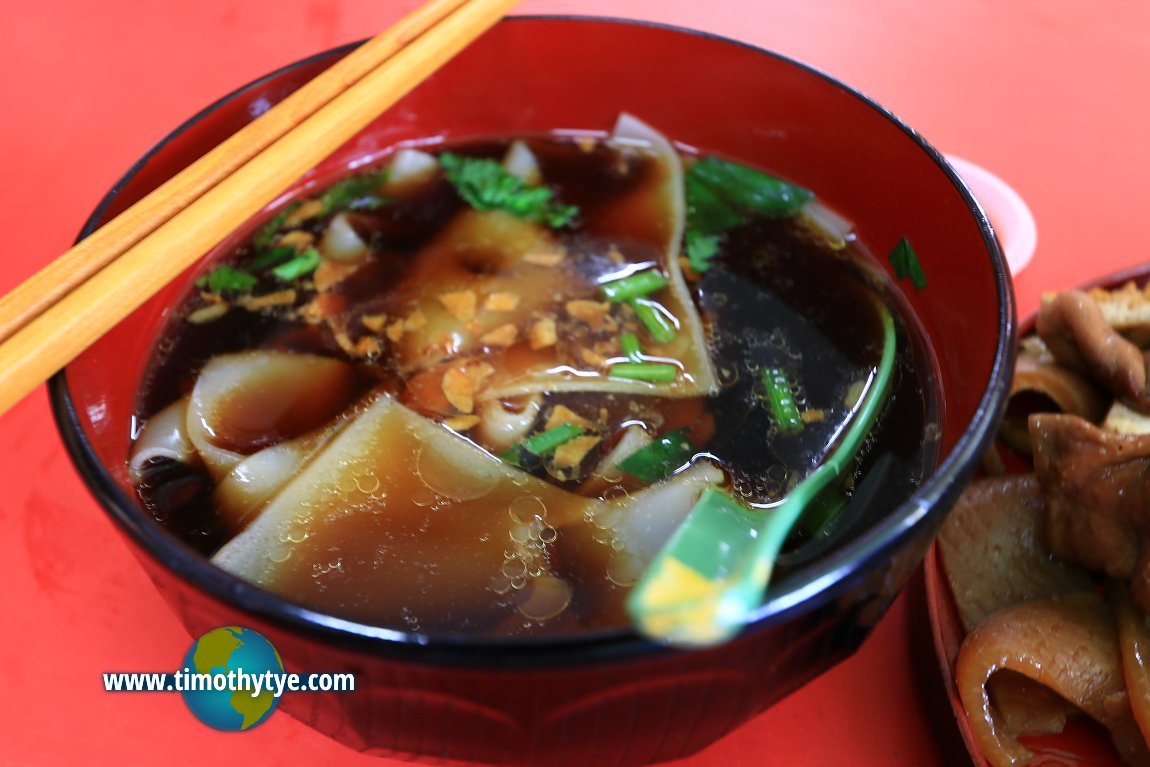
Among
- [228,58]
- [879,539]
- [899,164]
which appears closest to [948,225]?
[899,164]

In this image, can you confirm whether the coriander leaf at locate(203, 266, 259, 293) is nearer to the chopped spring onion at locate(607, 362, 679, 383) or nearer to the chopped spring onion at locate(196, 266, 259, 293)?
the chopped spring onion at locate(196, 266, 259, 293)

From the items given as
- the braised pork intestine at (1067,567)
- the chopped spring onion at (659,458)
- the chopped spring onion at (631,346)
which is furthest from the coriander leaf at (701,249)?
the braised pork intestine at (1067,567)

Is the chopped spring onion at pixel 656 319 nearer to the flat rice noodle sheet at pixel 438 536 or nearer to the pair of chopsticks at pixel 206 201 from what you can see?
the flat rice noodle sheet at pixel 438 536

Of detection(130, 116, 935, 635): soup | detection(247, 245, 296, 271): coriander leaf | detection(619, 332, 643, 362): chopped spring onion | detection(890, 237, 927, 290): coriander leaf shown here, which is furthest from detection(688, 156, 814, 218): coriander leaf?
detection(247, 245, 296, 271): coriander leaf

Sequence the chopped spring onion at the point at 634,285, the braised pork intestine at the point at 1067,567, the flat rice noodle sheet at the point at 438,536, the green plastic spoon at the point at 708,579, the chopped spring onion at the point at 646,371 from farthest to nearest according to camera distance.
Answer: the chopped spring onion at the point at 634,285 < the chopped spring onion at the point at 646,371 < the braised pork intestine at the point at 1067,567 < the flat rice noodle sheet at the point at 438,536 < the green plastic spoon at the point at 708,579

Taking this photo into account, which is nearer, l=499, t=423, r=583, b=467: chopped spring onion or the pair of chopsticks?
the pair of chopsticks

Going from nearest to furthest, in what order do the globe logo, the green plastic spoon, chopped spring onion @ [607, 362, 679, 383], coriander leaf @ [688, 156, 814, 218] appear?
1. the green plastic spoon
2. the globe logo
3. chopped spring onion @ [607, 362, 679, 383]
4. coriander leaf @ [688, 156, 814, 218]
